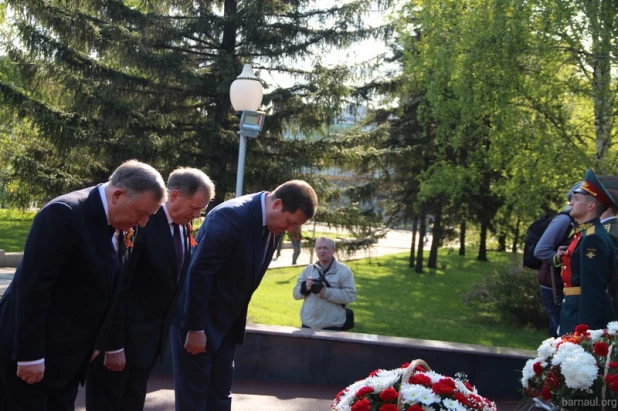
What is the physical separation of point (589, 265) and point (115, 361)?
3221 millimetres

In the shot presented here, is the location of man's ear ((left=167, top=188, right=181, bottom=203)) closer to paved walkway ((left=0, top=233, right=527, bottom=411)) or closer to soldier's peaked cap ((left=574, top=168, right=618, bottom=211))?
paved walkway ((left=0, top=233, right=527, bottom=411))

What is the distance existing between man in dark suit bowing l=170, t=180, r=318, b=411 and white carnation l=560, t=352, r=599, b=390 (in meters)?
1.74

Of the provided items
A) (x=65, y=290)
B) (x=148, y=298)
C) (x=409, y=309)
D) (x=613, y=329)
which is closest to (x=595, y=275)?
(x=613, y=329)

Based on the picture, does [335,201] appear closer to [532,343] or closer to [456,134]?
[456,134]

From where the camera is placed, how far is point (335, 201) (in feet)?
55.7

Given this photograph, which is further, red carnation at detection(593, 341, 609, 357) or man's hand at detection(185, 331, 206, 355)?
man's hand at detection(185, 331, 206, 355)

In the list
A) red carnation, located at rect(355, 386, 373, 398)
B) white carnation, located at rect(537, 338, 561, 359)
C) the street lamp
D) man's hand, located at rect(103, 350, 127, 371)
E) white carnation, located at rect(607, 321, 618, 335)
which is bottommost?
man's hand, located at rect(103, 350, 127, 371)

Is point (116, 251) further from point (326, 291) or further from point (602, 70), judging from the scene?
point (602, 70)

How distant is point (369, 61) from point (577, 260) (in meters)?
10.9

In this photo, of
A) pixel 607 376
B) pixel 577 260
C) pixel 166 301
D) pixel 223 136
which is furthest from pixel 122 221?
pixel 223 136

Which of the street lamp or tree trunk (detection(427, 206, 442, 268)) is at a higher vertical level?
the street lamp

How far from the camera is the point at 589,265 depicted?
16.2 ft

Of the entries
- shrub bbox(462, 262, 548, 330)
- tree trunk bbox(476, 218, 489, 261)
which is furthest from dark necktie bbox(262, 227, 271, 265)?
tree trunk bbox(476, 218, 489, 261)

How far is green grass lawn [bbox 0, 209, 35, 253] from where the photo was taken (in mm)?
20602
